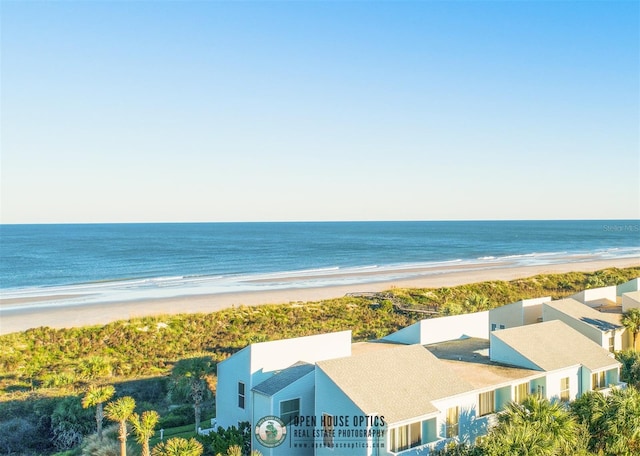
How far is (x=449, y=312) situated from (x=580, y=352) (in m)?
18.2

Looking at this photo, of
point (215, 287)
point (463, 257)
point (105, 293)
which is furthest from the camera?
point (463, 257)

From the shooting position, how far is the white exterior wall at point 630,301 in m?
29.6

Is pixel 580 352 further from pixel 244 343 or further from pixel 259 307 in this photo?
pixel 259 307

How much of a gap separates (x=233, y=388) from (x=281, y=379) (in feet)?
9.38

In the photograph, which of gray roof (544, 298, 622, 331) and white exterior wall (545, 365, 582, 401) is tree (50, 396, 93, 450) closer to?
white exterior wall (545, 365, 582, 401)

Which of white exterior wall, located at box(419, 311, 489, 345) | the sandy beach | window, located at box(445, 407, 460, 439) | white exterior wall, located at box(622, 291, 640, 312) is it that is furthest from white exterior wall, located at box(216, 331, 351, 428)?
the sandy beach

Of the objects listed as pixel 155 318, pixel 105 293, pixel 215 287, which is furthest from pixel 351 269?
pixel 155 318

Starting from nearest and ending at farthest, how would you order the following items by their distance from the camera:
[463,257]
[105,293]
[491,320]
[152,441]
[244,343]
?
[152,441]
[491,320]
[244,343]
[105,293]
[463,257]

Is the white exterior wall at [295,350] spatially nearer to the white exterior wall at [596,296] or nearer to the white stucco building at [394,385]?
the white stucco building at [394,385]

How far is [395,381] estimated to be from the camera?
18281mm

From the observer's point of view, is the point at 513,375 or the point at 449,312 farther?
the point at 449,312

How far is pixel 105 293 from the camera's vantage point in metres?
68.0

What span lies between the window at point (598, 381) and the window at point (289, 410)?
1205 centimetres

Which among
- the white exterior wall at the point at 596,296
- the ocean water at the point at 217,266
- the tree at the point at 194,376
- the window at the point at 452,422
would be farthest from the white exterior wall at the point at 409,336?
the ocean water at the point at 217,266
